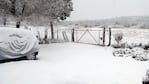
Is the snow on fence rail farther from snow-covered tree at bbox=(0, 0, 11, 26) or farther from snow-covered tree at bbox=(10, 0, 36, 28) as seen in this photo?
snow-covered tree at bbox=(0, 0, 11, 26)

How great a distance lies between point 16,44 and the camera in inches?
328

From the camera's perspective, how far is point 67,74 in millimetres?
6492

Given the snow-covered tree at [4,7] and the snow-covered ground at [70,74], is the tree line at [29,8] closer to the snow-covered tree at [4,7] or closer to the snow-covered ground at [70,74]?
the snow-covered tree at [4,7]

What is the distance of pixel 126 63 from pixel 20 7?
865 cm

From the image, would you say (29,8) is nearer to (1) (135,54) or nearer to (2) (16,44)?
(2) (16,44)

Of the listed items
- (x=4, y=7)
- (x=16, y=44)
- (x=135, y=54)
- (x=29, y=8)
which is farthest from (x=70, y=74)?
(x=29, y=8)

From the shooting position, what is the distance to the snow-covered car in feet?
26.0

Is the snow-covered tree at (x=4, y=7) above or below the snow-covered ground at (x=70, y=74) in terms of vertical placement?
above

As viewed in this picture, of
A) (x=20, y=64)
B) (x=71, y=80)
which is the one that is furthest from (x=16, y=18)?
(x=71, y=80)

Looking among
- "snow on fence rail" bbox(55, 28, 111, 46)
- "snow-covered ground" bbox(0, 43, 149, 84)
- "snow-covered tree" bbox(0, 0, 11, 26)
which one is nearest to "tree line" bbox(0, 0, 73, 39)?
"snow-covered tree" bbox(0, 0, 11, 26)

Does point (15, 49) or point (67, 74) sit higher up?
point (15, 49)

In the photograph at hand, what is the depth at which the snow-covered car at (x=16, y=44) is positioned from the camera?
791 centimetres

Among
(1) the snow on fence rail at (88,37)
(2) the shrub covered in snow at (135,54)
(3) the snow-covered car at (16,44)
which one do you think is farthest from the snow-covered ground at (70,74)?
(1) the snow on fence rail at (88,37)

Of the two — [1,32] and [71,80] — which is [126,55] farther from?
[1,32]
